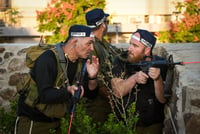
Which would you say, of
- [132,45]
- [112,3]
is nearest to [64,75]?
[132,45]

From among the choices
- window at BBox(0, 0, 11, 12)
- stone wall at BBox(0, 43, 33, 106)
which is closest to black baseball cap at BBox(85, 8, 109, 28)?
stone wall at BBox(0, 43, 33, 106)

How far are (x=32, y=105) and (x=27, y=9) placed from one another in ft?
35.4

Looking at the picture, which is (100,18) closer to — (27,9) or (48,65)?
(48,65)

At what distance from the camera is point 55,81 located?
10.9 feet

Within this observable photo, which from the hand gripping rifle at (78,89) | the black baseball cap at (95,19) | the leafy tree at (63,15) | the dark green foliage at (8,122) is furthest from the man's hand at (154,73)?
the leafy tree at (63,15)

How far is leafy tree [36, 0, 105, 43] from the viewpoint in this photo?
10617mm

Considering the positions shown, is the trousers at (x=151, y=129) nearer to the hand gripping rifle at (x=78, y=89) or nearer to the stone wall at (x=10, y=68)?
the hand gripping rifle at (x=78, y=89)

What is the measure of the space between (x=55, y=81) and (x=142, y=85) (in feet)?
2.54

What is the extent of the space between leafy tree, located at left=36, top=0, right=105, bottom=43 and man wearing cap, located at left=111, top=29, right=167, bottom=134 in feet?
21.8

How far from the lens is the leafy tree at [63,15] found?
10.6 meters

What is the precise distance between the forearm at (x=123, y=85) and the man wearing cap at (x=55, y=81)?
7.1 inches

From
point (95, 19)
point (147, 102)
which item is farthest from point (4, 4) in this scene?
point (147, 102)

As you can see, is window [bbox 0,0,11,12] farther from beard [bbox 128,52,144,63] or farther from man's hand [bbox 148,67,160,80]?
man's hand [bbox 148,67,160,80]

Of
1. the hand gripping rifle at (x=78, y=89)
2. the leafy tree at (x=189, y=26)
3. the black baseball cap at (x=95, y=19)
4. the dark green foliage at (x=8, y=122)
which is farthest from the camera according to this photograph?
the leafy tree at (x=189, y=26)
